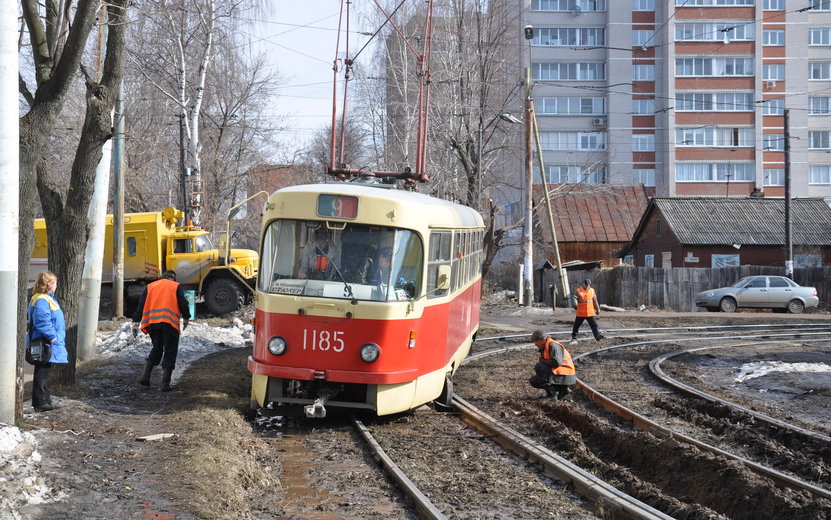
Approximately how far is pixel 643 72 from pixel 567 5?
7.26m

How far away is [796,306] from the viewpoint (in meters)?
34.1

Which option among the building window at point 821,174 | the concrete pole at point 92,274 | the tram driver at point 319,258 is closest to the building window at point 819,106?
the building window at point 821,174

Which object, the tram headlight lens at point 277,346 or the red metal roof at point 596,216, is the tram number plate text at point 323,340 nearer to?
the tram headlight lens at point 277,346

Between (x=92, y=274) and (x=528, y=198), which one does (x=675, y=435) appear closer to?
(x=92, y=274)

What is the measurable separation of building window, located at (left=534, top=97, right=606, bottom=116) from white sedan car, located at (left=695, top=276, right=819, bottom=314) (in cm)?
3296

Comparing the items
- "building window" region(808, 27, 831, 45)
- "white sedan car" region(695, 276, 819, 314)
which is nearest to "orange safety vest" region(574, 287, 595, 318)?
"white sedan car" region(695, 276, 819, 314)

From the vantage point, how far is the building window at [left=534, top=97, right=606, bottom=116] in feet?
214

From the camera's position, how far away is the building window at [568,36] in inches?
2537

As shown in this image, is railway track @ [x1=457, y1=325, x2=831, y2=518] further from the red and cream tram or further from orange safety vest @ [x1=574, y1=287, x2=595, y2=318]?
orange safety vest @ [x1=574, y1=287, x2=595, y2=318]

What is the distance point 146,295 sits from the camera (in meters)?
12.3

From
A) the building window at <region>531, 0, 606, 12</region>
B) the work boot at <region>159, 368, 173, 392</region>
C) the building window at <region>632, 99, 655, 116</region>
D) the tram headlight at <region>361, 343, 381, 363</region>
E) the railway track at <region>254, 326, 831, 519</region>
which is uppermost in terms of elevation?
the building window at <region>531, 0, 606, 12</region>

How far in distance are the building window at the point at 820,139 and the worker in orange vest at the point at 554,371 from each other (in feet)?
194

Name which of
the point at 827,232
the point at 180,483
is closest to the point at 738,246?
the point at 827,232

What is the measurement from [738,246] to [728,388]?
A: 30.2 meters
